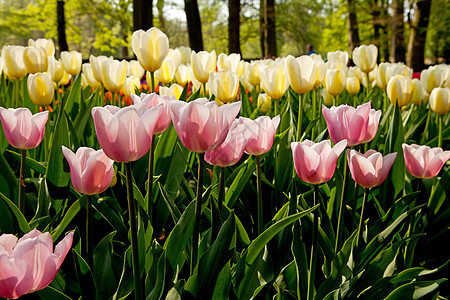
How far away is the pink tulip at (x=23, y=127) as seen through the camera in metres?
1.05

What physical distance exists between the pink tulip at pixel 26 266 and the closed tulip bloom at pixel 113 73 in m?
1.41

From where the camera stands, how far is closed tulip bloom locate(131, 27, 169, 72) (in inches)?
68.6

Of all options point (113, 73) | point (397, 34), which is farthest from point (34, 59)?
point (397, 34)

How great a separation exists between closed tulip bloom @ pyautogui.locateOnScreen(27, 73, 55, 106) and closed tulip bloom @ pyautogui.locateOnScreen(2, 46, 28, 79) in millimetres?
530

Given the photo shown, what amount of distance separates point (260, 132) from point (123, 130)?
42 centimetres

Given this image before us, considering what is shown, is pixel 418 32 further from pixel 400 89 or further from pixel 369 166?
pixel 369 166

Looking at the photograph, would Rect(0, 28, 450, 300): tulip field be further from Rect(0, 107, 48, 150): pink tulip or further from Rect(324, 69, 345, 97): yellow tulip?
Result: Rect(324, 69, 345, 97): yellow tulip

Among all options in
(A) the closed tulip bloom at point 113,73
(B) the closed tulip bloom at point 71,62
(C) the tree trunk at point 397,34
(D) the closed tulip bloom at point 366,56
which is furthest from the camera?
(C) the tree trunk at point 397,34

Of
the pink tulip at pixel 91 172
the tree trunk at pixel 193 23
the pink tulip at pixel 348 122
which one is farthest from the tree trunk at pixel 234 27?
the pink tulip at pixel 91 172

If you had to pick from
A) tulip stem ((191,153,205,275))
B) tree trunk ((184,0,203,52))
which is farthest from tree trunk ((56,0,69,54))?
tulip stem ((191,153,205,275))

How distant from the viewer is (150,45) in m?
1.75

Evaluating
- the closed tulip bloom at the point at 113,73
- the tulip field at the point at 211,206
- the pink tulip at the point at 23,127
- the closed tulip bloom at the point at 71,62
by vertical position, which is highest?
the closed tulip bloom at the point at 71,62

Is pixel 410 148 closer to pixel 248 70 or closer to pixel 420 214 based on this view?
pixel 420 214

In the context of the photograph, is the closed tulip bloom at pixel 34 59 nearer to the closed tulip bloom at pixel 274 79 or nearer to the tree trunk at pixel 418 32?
the closed tulip bloom at pixel 274 79
